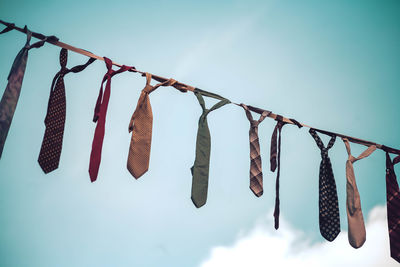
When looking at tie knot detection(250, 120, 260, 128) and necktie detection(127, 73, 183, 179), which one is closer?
necktie detection(127, 73, 183, 179)

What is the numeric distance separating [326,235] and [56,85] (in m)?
2.35

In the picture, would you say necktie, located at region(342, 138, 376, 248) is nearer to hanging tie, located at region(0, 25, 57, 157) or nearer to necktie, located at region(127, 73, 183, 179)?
necktie, located at region(127, 73, 183, 179)

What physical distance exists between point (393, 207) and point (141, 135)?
8.47 ft

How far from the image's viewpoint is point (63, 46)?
67.2 inches

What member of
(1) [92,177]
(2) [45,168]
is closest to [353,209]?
(1) [92,177]

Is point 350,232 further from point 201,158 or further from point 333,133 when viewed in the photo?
point 201,158

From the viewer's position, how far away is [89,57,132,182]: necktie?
1.53m

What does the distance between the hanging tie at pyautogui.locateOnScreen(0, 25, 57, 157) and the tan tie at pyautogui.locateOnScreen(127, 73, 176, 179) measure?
636mm

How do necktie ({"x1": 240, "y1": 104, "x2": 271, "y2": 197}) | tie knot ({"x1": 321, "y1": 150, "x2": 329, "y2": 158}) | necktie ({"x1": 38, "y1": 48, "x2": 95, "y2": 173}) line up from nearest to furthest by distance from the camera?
necktie ({"x1": 38, "y1": 48, "x2": 95, "y2": 173}), necktie ({"x1": 240, "y1": 104, "x2": 271, "y2": 197}), tie knot ({"x1": 321, "y1": 150, "x2": 329, "y2": 158})

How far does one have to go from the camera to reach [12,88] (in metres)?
1.45

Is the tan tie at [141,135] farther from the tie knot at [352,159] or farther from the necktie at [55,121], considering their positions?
the tie knot at [352,159]

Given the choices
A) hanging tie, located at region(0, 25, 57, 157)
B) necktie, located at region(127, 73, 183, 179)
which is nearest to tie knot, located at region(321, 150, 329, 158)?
necktie, located at region(127, 73, 183, 179)

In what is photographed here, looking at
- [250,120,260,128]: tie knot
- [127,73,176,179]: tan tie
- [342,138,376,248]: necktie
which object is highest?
[250,120,260,128]: tie knot

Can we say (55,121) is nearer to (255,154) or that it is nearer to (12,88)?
(12,88)
